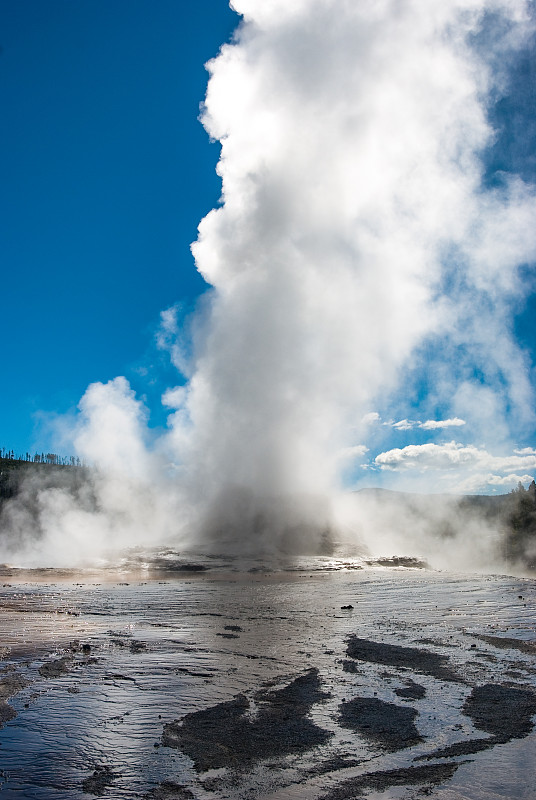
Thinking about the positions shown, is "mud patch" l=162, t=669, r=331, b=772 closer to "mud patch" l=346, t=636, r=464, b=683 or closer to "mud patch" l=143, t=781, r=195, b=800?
"mud patch" l=143, t=781, r=195, b=800

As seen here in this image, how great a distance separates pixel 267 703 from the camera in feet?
35.2

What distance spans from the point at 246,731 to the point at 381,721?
7.79 feet

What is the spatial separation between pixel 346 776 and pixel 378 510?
66.7m

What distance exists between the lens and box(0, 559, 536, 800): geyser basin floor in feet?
24.4

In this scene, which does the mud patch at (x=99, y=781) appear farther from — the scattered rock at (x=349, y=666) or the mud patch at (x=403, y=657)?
the mud patch at (x=403, y=657)

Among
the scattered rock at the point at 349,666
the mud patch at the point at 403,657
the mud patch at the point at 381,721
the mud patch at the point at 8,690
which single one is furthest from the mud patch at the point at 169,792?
the mud patch at the point at 403,657

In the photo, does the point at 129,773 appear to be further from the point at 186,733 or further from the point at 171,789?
the point at 186,733

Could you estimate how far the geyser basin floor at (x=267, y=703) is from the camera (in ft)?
24.4

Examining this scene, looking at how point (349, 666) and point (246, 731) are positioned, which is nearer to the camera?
point (246, 731)

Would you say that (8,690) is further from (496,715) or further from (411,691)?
(496,715)

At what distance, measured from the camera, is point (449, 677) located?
41.3 feet

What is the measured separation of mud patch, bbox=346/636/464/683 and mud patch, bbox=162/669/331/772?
10.6ft

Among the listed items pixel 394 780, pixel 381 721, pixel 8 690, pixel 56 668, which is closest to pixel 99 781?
pixel 394 780

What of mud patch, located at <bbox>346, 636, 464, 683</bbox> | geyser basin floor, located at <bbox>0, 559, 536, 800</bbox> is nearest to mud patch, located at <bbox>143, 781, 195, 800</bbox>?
geyser basin floor, located at <bbox>0, 559, 536, 800</bbox>
